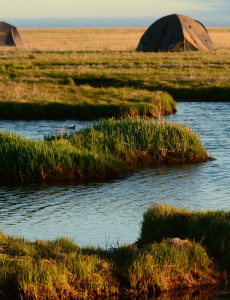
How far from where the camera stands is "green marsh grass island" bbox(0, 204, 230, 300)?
655cm

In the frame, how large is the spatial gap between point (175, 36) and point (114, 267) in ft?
144

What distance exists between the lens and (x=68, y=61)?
41.6 m

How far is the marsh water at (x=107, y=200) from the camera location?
938cm

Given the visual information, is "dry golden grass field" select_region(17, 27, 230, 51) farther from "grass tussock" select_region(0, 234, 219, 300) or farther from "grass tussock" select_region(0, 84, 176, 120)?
"grass tussock" select_region(0, 234, 219, 300)

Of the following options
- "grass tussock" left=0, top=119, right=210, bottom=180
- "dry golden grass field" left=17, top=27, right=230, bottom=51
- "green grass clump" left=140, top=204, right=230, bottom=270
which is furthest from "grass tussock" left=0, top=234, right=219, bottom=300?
"dry golden grass field" left=17, top=27, right=230, bottom=51

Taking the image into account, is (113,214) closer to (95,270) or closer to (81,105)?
(95,270)

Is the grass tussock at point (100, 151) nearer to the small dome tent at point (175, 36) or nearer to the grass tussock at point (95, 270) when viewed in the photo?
the grass tussock at point (95, 270)

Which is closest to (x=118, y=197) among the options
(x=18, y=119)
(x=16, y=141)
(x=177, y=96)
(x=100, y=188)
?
(x=100, y=188)

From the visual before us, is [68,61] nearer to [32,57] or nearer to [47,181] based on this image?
[32,57]

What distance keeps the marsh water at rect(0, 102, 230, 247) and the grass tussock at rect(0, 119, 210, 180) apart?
0.52 meters

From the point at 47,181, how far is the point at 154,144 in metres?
4.09

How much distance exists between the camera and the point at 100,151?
14852mm

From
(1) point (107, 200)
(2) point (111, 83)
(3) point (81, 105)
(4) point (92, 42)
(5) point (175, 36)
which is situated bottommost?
(1) point (107, 200)

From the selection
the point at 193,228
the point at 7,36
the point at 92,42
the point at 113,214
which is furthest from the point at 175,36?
the point at 193,228
